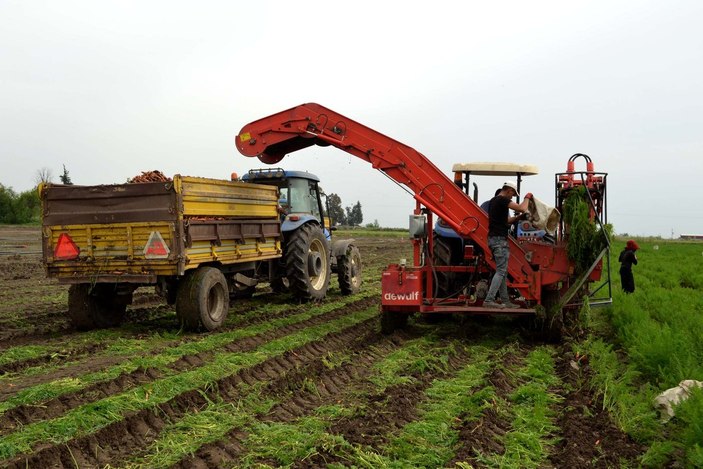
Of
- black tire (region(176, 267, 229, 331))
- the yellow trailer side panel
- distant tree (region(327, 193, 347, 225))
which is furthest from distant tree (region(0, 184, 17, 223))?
black tire (region(176, 267, 229, 331))

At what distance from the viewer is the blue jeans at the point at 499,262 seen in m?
7.07

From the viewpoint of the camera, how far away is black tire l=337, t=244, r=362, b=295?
11352mm

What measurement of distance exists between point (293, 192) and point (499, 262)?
4.67 metres

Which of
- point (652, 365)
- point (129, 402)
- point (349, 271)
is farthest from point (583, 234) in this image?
point (349, 271)

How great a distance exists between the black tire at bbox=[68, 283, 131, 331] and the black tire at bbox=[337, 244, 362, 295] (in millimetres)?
4413

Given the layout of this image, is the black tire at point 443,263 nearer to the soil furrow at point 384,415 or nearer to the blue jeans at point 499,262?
the blue jeans at point 499,262

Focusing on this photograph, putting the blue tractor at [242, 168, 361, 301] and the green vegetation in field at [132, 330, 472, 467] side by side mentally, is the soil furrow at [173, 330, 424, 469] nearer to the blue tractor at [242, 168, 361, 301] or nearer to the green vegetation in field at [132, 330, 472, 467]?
the green vegetation in field at [132, 330, 472, 467]

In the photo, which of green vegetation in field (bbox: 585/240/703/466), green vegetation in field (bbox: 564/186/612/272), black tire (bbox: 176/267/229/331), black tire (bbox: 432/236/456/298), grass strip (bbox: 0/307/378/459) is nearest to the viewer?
green vegetation in field (bbox: 585/240/703/466)

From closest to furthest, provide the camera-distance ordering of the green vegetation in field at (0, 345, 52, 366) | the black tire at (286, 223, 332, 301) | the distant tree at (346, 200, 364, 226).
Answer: the green vegetation in field at (0, 345, 52, 366) → the black tire at (286, 223, 332, 301) → the distant tree at (346, 200, 364, 226)

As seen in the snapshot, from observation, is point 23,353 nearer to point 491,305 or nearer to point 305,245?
point 305,245

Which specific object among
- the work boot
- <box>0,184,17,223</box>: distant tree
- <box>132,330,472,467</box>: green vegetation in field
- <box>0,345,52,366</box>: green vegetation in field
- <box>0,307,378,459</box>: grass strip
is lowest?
<box>132,330,472,467</box>: green vegetation in field

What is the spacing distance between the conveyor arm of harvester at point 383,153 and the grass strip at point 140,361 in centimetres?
258

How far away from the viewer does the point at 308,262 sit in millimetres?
10055

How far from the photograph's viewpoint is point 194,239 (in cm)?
727
